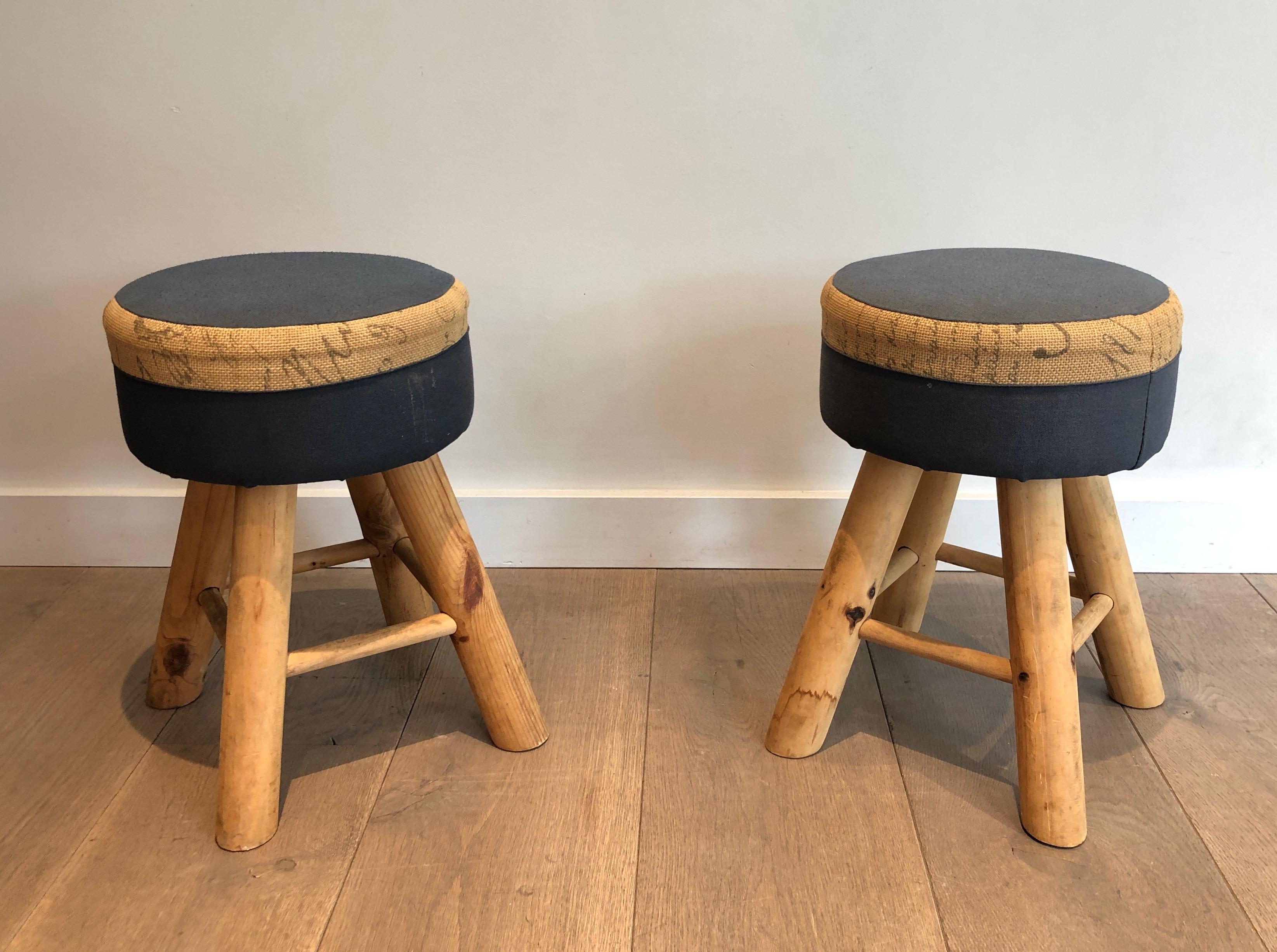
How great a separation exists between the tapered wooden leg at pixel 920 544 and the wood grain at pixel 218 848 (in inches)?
25.1

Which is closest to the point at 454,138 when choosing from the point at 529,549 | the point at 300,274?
the point at 300,274

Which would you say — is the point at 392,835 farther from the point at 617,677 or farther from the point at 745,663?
the point at 745,663

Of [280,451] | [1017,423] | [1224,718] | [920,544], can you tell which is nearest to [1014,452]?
[1017,423]

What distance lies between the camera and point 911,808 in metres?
1.09

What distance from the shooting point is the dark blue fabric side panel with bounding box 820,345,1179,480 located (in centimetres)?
91

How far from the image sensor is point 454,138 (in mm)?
1355

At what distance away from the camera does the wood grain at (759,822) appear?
3.09 ft

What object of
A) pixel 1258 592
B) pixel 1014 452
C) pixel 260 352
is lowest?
pixel 1258 592

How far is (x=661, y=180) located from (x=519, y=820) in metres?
0.83

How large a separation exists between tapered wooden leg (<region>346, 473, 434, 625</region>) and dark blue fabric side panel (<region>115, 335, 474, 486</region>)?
23 cm

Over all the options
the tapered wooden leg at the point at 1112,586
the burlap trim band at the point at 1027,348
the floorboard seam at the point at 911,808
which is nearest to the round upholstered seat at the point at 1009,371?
the burlap trim band at the point at 1027,348

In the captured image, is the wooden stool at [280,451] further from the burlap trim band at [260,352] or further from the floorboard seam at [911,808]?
the floorboard seam at [911,808]

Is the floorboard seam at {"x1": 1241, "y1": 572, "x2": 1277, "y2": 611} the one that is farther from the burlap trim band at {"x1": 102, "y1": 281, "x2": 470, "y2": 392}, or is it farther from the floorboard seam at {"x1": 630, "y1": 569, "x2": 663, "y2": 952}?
the burlap trim band at {"x1": 102, "y1": 281, "x2": 470, "y2": 392}

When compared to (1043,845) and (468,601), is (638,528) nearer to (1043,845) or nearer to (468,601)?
(468,601)
